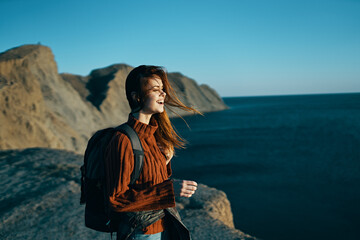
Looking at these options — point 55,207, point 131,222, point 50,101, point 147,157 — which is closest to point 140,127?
point 147,157

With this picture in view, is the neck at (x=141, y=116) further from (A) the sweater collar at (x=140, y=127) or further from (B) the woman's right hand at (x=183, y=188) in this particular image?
(B) the woman's right hand at (x=183, y=188)

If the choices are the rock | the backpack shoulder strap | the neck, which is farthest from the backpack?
the rock

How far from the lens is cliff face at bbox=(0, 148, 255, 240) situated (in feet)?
10.7

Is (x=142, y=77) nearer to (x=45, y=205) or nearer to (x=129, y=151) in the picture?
(x=129, y=151)

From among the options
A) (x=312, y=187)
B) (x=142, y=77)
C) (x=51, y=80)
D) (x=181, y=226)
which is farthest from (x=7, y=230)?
(x=51, y=80)

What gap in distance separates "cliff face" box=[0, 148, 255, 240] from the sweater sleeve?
6.79ft

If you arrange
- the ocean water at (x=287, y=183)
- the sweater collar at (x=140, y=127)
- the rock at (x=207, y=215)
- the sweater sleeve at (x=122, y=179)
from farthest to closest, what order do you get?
the ocean water at (x=287, y=183)
the rock at (x=207, y=215)
the sweater collar at (x=140, y=127)
the sweater sleeve at (x=122, y=179)

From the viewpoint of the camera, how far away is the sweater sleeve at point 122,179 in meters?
1.36

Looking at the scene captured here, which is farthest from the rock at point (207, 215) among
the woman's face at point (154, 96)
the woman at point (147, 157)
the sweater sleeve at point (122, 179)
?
the woman's face at point (154, 96)

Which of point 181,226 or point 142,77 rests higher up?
point 142,77

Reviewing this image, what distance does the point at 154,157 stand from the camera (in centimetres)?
162

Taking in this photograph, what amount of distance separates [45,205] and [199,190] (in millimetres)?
2526

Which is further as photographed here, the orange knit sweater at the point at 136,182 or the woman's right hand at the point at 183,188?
the woman's right hand at the point at 183,188

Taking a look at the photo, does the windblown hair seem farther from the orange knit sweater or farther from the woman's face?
the orange knit sweater
